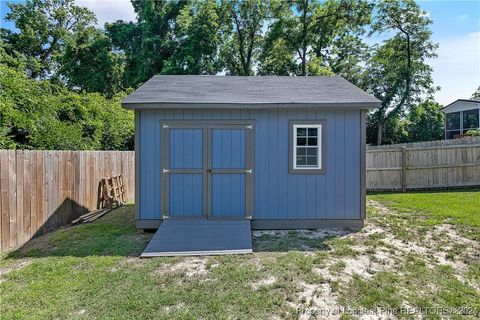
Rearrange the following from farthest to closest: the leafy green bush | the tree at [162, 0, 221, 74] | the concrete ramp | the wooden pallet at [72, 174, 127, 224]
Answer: the tree at [162, 0, 221, 74], the leafy green bush, the wooden pallet at [72, 174, 127, 224], the concrete ramp

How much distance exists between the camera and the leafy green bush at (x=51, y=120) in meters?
7.58

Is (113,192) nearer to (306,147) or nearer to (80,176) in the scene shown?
(80,176)

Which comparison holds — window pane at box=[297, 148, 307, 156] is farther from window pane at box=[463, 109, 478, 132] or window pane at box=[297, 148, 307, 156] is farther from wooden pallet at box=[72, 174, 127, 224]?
window pane at box=[463, 109, 478, 132]

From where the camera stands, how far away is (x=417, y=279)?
12.4 ft

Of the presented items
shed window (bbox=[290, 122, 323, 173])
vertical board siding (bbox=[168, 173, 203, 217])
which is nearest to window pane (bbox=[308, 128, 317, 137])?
shed window (bbox=[290, 122, 323, 173])

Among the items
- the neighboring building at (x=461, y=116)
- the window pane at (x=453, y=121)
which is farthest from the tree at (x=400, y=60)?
the window pane at (x=453, y=121)

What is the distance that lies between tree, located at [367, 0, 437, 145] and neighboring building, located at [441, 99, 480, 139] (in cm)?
290

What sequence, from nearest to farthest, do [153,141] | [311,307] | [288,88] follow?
1. [311,307]
2. [153,141]
3. [288,88]

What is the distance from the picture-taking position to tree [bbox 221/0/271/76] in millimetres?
22344

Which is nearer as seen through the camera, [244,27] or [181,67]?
[181,67]

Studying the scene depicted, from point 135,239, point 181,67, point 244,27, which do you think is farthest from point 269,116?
point 244,27

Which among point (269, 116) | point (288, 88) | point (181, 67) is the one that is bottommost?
point (269, 116)

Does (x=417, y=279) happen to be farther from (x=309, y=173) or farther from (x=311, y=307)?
(x=309, y=173)

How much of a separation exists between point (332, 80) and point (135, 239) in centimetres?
Answer: 606
